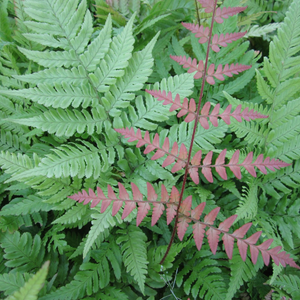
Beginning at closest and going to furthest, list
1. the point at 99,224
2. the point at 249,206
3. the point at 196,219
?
the point at 196,219, the point at 99,224, the point at 249,206

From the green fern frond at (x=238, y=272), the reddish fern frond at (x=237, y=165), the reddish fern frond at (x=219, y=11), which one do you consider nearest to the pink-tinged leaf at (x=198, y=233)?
the reddish fern frond at (x=237, y=165)

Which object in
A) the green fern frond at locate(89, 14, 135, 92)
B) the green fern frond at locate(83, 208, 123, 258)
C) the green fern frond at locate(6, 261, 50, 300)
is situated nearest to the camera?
the green fern frond at locate(6, 261, 50, 300)

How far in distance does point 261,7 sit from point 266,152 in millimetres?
2070

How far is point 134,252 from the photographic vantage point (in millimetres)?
1576

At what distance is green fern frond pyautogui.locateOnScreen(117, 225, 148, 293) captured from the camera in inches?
58.6

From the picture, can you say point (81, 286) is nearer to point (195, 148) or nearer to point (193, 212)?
point (193, 212)

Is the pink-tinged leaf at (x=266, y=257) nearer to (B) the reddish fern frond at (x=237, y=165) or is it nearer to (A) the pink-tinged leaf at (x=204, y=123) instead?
(B) the reddish fern frond at (x=237, y=165)

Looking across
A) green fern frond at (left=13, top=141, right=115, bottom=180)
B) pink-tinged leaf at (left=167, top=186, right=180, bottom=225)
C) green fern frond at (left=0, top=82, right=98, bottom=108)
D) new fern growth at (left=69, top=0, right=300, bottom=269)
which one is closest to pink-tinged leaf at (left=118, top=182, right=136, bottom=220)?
new fern growth at (left=69, top=0, right=300, bottom=269)

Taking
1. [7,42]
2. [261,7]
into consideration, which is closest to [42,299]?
[7,42]

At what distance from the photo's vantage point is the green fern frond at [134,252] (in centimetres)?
149

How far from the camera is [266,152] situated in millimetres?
1711

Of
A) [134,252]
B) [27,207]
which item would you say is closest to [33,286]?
[134,252]

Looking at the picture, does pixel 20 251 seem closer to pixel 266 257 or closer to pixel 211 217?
pixel 211 217

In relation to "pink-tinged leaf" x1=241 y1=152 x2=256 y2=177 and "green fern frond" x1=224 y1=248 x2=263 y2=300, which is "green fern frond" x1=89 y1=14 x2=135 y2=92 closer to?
"pink-tinged leaf" x1=241 y1=152 x2=256 y2=177
